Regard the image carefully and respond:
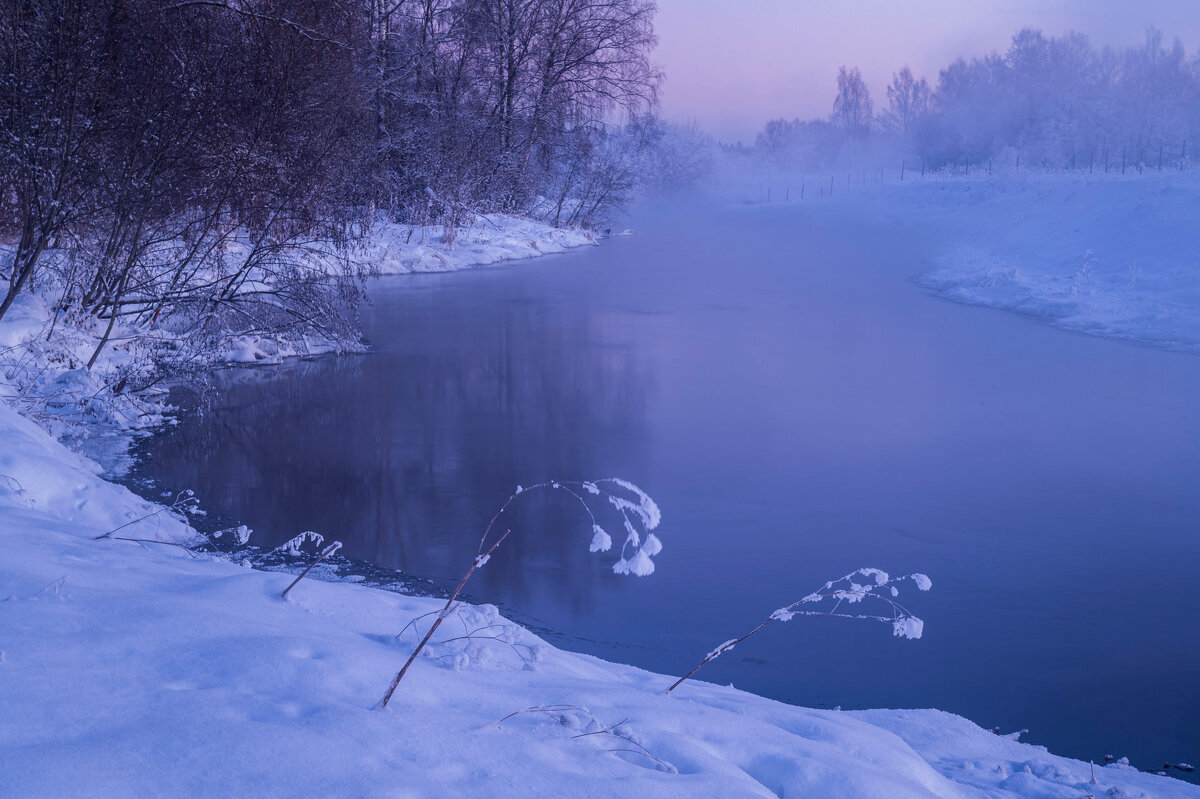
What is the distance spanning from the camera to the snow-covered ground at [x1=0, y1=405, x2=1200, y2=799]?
190cm

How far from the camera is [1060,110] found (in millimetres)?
70688

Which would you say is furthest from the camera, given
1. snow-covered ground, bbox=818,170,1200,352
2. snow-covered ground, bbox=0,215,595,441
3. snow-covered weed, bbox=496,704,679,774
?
snow-covered ground, bbox=818,170,1200,352

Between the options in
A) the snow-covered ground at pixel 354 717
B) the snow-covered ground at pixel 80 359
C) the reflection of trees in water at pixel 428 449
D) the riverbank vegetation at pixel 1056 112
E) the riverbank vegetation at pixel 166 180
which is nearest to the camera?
the snow-covered ground at pixel 354 717

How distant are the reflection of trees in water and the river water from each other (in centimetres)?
3

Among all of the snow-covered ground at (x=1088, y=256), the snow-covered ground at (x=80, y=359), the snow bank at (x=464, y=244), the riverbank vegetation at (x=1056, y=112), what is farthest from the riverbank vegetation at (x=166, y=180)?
the riverbank vegetation at (x=1056, y=112)

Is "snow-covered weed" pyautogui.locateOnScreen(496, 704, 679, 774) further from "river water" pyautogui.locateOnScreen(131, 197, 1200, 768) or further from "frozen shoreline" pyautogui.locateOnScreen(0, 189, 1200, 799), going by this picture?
"river water" pyautogui.locateOnScreen(131, 197, 1200, 768)

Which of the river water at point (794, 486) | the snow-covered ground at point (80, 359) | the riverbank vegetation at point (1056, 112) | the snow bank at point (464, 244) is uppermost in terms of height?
the riverbank vegetation at point (1056, 112)

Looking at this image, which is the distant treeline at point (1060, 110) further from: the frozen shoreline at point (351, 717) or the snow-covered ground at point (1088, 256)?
the frozen shoreline at point (351, 717)

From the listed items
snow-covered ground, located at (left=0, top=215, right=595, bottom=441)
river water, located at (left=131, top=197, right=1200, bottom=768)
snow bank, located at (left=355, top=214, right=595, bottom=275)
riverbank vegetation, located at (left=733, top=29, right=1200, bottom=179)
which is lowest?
river water, located at (left=131, top=197, right=1200, bottom=768)

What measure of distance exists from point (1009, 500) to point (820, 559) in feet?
7.12

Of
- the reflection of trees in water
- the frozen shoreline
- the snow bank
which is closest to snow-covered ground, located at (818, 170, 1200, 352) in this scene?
the reflection of trees in water

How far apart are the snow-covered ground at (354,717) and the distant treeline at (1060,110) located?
58.6 m

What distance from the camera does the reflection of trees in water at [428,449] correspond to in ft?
18.9

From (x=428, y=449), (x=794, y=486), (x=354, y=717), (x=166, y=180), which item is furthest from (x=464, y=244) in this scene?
(x=354, y=717)
